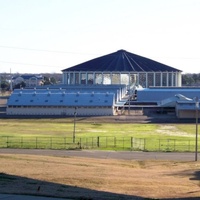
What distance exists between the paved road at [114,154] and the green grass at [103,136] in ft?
11.6

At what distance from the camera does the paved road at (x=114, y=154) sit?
170 ft

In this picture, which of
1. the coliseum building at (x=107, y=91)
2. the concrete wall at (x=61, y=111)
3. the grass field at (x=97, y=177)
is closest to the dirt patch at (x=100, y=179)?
the grass field at (x=97, y=177)

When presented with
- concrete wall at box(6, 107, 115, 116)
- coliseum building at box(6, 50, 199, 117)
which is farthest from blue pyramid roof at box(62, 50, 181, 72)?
concrete wall at box(6, 107, 115, 116)

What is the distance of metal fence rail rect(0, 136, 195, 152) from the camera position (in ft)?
196

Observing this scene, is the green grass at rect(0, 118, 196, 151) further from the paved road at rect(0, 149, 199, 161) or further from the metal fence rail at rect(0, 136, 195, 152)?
the paved road at rect(0, 149, 199, 161)

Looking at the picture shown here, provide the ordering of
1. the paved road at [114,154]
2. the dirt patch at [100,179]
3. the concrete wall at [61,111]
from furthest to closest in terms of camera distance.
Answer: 1. the concrete wall at [61,111]
2. the paved road at [114,154]
3. the dirt patch at [100,179]

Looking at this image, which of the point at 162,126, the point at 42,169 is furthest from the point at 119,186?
the point at 162,126

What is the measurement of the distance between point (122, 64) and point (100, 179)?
485 feet

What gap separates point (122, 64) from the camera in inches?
7023

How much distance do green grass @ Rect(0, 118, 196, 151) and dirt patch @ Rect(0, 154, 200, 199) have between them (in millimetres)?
14552

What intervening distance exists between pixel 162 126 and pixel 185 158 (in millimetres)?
40486

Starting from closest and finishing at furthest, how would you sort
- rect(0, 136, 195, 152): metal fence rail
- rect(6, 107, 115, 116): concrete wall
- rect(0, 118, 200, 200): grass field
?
rect(0, 118, 200, 200): grass field
rect(0, 136, 195, 152): metal fence rail
rect(6, 107, 115, 116): concrete wall

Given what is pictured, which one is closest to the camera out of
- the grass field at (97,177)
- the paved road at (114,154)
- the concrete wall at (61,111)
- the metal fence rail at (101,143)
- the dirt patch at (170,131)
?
the grass field at (97,177)

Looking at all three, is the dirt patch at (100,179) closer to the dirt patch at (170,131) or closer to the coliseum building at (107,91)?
the dirt patch at (170,131)
